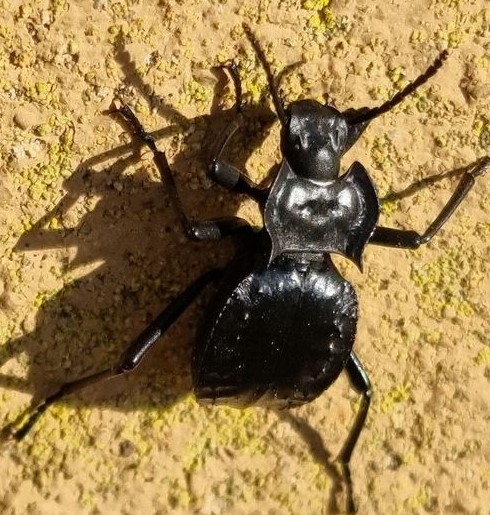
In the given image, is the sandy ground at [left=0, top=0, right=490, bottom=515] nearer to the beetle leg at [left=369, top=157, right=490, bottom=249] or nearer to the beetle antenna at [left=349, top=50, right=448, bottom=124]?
the beetle leg at [left=369, top=157, right=490, bottom=249]

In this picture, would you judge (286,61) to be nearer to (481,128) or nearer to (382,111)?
(382,111)

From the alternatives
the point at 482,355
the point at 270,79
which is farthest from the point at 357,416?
the point at 270,79

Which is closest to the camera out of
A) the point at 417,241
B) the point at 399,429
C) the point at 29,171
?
the point at 29,171

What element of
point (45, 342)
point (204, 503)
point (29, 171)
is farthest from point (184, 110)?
point (204, 503)

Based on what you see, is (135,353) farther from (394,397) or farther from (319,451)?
(394,397)

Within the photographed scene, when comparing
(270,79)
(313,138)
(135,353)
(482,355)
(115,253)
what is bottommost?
(482,355)

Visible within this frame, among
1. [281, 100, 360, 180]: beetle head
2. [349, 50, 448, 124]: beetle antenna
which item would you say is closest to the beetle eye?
[281, 100, 360, 180]: beetle head
